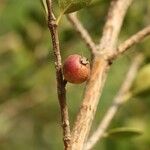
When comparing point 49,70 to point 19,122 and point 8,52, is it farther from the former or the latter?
point 19,122

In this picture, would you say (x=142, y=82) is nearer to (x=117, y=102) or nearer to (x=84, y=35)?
(x=117, y=102)

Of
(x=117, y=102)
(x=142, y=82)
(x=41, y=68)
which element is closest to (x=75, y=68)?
(x=117, y=102)

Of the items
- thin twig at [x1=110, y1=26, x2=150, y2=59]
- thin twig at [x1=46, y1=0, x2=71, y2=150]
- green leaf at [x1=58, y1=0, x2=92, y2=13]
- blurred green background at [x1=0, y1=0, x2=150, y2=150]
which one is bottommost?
thin twig at [x1=46, y1=0, x2=71, y2=150]

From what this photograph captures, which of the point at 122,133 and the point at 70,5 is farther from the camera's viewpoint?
the point at 122,133

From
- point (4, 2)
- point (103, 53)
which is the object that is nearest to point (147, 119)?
point (4, 2)

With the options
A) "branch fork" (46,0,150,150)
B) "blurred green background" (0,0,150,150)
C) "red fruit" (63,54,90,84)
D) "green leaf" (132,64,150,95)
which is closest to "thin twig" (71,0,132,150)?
"branch fork" (46,0,150,150)

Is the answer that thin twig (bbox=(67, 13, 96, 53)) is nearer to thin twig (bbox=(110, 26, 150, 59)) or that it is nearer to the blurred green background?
thin twig (bbox=(110, 26, 150, 59))
